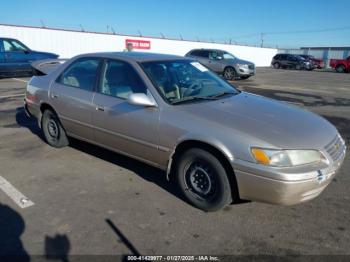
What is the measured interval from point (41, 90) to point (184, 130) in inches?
120

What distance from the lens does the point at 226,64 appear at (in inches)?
742

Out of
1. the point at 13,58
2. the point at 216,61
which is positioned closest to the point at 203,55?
the point at 216,61

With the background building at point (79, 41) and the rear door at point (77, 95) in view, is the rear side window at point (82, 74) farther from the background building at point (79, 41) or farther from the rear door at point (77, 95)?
the background building at point (79, 41)

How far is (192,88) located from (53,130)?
2.61 meters

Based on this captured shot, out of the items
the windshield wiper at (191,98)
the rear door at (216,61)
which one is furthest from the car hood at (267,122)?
the rear door at (216,61)

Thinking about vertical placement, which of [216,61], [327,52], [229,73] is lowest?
[327,52]

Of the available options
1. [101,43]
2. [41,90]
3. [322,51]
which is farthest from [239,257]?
[322,51]

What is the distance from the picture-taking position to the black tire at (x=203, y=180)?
3.35m

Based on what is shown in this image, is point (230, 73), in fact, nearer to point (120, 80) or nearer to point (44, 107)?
point (44, 107)

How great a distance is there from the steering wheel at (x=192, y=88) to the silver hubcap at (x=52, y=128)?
8.03ft

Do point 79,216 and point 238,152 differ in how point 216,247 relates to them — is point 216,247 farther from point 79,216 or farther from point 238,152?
point 79,216

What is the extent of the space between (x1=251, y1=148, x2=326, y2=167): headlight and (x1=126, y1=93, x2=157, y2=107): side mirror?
4.22ft

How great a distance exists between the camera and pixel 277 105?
420 centimetres

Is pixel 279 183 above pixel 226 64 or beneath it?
above
